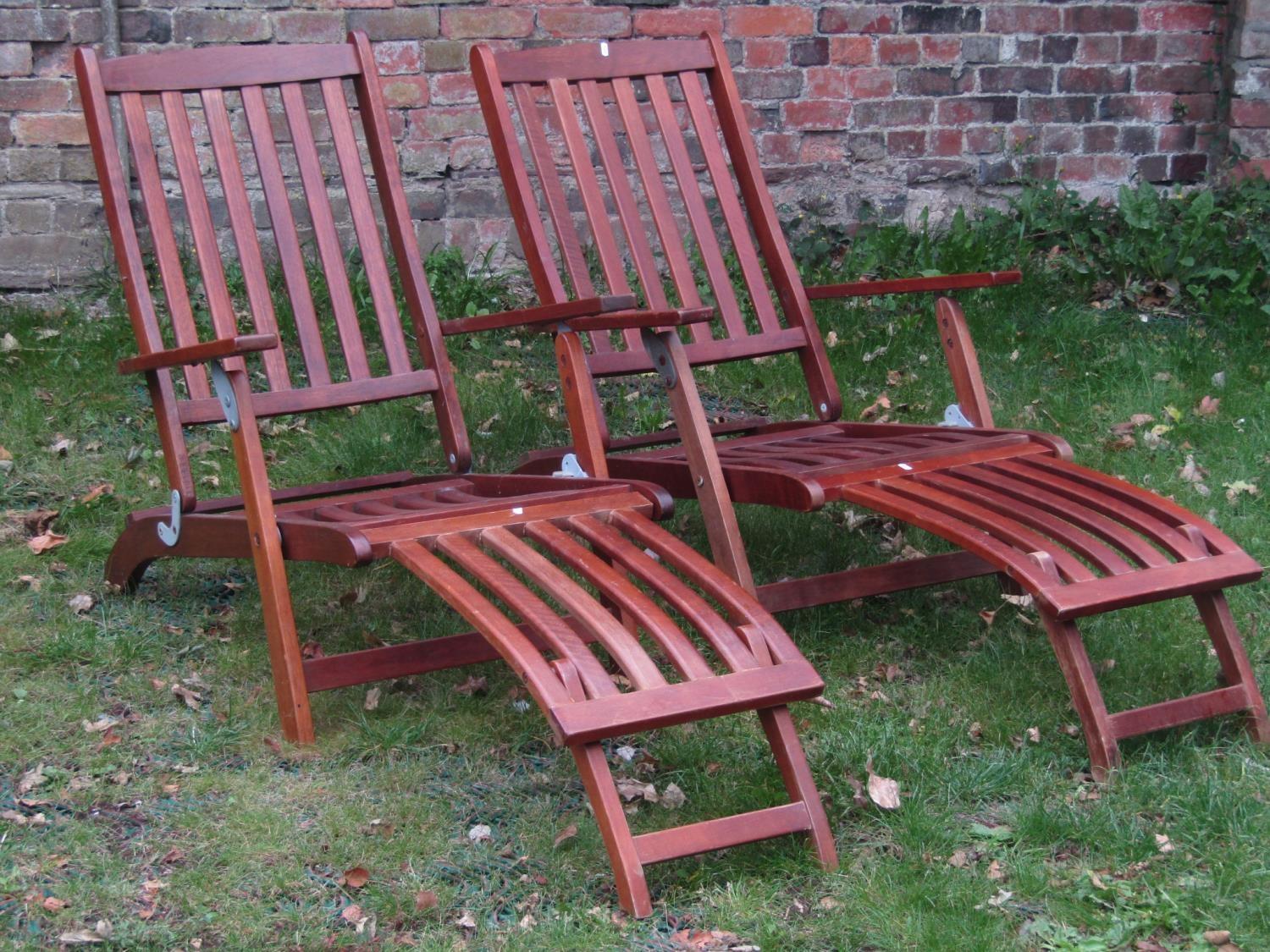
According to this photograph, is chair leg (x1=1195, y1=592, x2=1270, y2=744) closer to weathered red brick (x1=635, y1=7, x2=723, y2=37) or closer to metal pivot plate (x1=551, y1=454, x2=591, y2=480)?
metal pivot plate (x1=551, y1=454, x2=591, y2=480)

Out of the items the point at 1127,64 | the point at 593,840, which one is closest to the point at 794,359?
the point at 1127,64

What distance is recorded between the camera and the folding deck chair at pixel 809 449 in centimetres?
277

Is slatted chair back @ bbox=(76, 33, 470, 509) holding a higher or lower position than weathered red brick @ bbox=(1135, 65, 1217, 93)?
lower

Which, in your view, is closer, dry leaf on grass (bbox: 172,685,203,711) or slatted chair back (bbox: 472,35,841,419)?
dry leaf on grass (bbox: 172,685,203,711)

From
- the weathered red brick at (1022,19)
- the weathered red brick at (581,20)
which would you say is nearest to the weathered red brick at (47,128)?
the weathered red brick at (581,20)

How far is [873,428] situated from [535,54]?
1.31 metres

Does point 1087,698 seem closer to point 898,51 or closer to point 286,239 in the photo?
point 286,239

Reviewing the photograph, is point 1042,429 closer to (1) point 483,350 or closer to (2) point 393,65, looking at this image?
(1) point 483,350

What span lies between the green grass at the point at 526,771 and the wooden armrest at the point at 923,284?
0.63m

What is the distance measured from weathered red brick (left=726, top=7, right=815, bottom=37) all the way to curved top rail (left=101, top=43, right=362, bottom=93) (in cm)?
189

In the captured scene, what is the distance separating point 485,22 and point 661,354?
2.30m

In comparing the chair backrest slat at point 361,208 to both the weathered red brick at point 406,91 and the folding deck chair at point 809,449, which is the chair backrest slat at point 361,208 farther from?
the weathered red brick at point 406,91

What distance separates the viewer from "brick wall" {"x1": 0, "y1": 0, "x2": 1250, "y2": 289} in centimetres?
479

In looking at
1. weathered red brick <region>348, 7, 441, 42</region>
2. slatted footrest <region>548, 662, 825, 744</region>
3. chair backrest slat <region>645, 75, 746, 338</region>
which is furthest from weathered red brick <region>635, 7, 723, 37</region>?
slatted footrest <region>548, 662, 825, 744</region>
